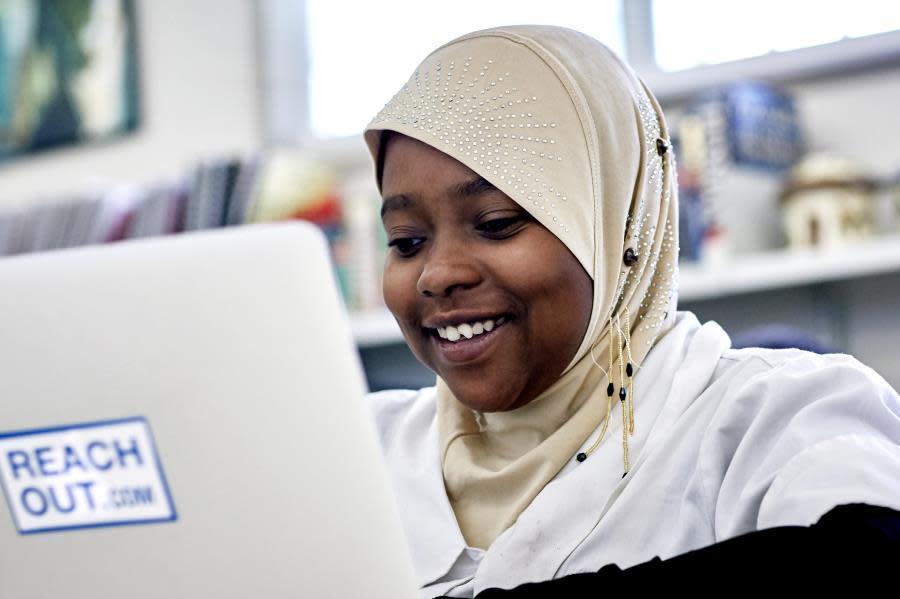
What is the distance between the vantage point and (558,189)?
A: 3.66ft

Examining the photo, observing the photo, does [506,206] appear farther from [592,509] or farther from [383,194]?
[592,509]

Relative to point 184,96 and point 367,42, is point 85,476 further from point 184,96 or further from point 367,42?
point 184,96

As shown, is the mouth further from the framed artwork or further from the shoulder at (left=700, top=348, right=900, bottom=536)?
the framed artwork

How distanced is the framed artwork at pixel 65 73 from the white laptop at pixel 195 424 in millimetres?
3065

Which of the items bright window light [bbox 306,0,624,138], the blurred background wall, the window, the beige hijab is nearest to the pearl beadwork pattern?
the beige hijab

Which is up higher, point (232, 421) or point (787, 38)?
point (232, 421)

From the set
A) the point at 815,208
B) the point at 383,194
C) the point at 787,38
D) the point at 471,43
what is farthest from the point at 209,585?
the point at 787,38

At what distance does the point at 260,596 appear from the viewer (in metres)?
0.65

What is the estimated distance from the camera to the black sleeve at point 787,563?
2.32ft

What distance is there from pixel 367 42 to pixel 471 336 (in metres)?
2.34

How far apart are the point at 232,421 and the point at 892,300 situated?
78.4 inches

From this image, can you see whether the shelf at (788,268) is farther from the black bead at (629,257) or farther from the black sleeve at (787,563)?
the black sleeve at (787,563)

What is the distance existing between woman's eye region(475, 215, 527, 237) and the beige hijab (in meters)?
0.02

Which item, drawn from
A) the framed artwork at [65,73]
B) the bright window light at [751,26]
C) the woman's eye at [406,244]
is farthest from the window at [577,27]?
the woman's eye at [406,244]
